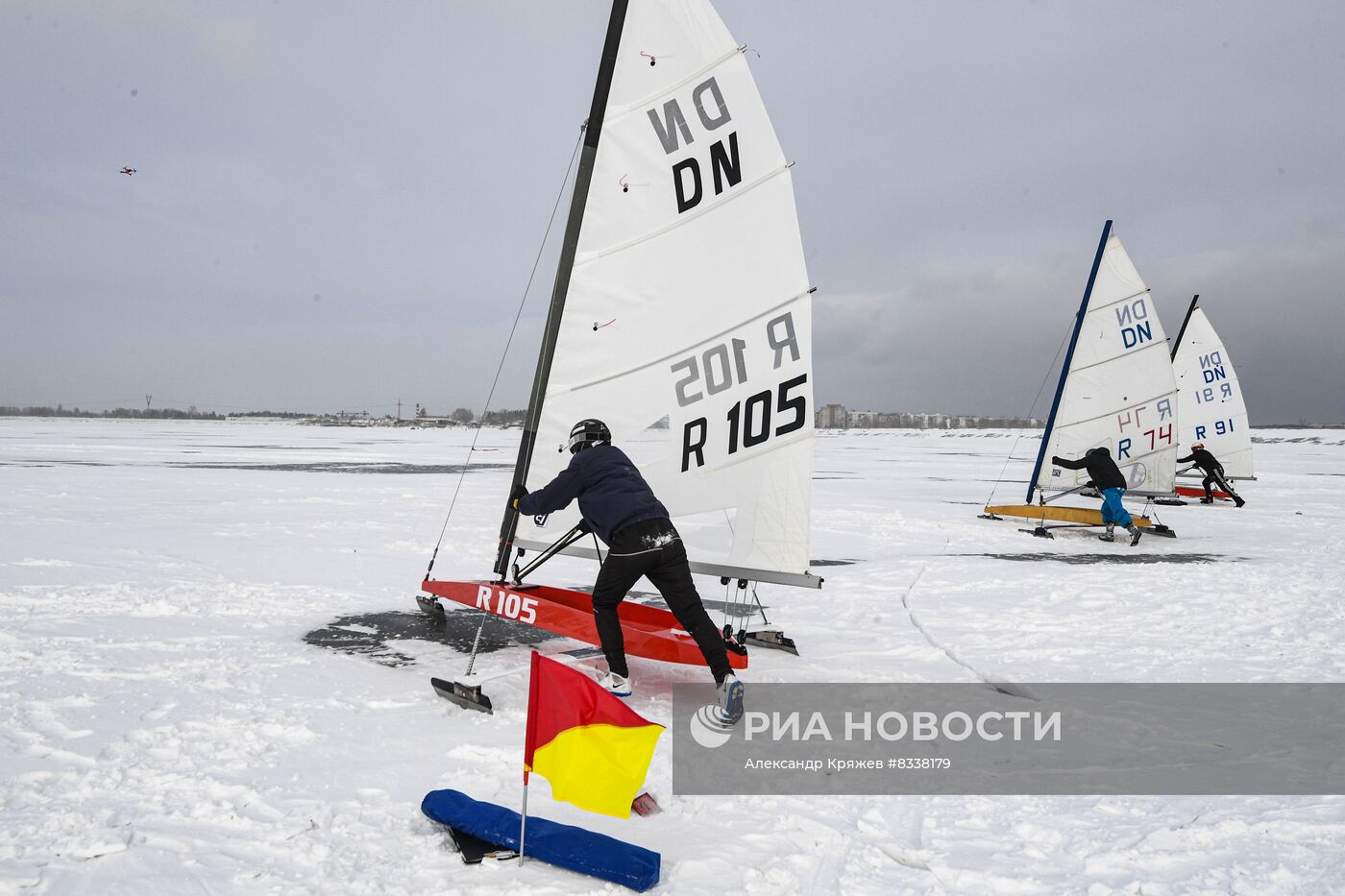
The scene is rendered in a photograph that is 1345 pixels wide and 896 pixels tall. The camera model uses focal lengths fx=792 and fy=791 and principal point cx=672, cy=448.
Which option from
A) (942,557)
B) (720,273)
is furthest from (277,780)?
(942,557)

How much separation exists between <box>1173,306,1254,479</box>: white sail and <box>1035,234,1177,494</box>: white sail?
662cm

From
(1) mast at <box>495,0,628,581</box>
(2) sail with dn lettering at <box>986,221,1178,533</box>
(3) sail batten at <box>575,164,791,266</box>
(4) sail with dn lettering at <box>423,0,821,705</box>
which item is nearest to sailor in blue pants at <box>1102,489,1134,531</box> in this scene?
(2) sail with dn lettering at <box>986,221,1178,533</box>

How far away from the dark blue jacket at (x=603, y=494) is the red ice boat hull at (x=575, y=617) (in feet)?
2.19

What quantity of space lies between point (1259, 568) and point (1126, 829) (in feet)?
24.1

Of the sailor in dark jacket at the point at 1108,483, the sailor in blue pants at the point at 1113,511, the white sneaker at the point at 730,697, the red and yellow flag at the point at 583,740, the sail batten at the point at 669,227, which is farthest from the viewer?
the sailor in dark jacket at the point at 1108,483

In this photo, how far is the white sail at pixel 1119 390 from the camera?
41.1ft

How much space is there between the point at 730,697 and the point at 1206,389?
18.7 m

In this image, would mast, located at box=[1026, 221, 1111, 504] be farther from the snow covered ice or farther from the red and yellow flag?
the red and yellow flag

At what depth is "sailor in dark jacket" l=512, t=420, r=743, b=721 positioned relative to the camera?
4.20 metres

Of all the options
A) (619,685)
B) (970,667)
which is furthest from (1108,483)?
(619,685)

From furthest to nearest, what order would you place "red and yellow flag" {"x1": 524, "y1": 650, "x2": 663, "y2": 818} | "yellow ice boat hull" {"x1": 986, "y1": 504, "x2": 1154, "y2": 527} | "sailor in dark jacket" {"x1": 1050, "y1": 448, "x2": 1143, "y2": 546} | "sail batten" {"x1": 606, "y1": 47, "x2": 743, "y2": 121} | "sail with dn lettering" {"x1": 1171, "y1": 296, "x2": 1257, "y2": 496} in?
"sail with dn lettering" {"x1": 1171, "y1": 296, "x2": 1257, "y2": 496}, "yellow ice boat hull" {"x1": 986, "y1": 504, "x2": 1154, "y2": 527}, "sailor in dark jacket" {"x1": 1050, "y1": 448, "x2": 1143, "y2": 546}, "sail batten" {"x1": 606, "y1": 47, "x2": 743, "y2": 121}, "red and yellow flag" {"x1": 524, "y1": 650, "x2": 663, "y2": 818}

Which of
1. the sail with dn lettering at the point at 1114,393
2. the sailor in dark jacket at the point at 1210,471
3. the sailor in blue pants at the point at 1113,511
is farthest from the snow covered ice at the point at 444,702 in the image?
the sailor in dark jacket at the point at 1210,471

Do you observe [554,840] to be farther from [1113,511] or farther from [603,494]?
[1113,511]

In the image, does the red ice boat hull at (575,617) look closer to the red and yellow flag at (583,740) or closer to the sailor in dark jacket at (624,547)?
the sailor in dark jacket at (624,547)
